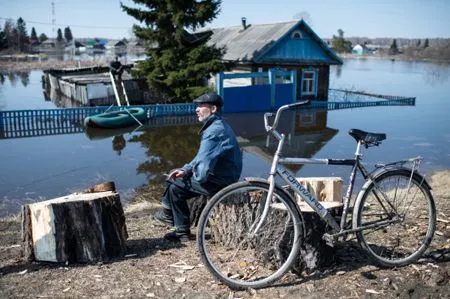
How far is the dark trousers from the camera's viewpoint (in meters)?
4.41

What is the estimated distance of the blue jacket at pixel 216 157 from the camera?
4242 mm

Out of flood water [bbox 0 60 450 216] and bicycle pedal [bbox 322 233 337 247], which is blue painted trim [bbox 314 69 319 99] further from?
bicycle pedal [bbox 322 233 337 247]

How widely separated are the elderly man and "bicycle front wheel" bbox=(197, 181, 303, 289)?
1.02ft

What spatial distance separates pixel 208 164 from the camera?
13.9 ft

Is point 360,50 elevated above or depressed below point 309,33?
above

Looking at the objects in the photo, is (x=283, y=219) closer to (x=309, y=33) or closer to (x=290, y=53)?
(x=290, y=53)

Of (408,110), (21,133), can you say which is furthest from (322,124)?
(21,133)

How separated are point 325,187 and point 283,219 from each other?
→ 1.67 metres

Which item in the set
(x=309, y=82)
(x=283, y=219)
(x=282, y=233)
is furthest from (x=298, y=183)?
(x=309, y=82)

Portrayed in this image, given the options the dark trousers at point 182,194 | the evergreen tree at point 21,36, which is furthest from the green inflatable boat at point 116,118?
the evergreen tree at point 21,36

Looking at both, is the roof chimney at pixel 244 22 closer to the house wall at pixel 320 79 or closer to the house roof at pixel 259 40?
the house roof at pixel 259 40

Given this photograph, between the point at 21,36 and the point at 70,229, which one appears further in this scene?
the point at 21,36

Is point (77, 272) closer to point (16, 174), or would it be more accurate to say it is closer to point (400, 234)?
point (400, 234)

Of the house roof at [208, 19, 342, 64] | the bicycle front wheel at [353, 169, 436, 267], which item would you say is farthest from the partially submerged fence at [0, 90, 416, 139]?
the bicycle front wheel at [353, 169, 436, 267]
